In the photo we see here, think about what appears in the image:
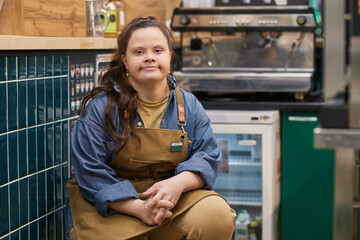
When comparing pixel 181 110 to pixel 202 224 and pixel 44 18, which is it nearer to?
pixel 202 224

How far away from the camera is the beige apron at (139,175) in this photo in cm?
212

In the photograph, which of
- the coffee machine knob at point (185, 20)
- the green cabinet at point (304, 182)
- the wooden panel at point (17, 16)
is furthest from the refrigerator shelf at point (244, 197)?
the wooden panel at point (17, 16)

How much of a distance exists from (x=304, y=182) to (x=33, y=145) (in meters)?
1.61

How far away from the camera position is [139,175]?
2309 millimetres

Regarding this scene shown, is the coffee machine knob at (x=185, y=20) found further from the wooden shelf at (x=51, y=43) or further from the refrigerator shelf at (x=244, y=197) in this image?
the refrigerator shelf at (x=244, y=197)

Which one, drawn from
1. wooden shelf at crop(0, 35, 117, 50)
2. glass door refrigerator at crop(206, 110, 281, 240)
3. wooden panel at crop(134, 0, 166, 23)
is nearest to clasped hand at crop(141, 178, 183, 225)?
wooden shelf at crop(0, 35, 117, 50)

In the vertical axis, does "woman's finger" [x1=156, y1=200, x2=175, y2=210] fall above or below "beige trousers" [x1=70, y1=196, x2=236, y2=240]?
above

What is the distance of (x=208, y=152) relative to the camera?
2.38 meters

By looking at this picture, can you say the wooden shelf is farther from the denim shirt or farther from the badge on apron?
the badge on apron

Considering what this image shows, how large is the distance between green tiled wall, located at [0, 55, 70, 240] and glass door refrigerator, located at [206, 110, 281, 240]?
1.02 m

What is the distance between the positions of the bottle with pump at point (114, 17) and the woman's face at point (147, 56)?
0.99 meters

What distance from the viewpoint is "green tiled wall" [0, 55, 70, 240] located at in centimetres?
219

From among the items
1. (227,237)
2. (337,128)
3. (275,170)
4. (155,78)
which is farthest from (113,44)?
(337,128)

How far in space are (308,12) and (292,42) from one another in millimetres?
201
